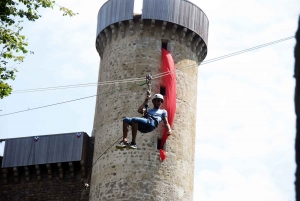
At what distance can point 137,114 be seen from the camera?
26016 mm

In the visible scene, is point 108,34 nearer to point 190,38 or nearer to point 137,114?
point 190,38

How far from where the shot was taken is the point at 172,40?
28.0m

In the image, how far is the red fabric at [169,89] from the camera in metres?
26.1

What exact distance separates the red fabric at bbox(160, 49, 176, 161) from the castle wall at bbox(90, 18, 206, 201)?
236 millimetres

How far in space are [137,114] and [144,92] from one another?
1.13 metres

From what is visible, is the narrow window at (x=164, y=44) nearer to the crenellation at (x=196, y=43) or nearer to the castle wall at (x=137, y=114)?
the castle wall at (x=137, y=114)

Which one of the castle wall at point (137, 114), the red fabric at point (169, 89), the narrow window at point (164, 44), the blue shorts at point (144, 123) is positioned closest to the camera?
the blue shorts at point (144, 123)

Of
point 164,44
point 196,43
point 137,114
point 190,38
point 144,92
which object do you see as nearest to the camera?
point 137,114

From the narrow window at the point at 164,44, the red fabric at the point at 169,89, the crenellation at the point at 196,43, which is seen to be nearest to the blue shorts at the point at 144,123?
the red fabric at the point at 169,89

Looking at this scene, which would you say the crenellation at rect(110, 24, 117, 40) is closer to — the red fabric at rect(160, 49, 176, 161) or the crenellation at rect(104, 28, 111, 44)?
the crenellation at rect(104, 28, 111, 44)

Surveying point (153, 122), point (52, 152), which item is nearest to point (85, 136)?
point (52, 152)

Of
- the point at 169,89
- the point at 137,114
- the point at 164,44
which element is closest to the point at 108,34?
the point at 164,44

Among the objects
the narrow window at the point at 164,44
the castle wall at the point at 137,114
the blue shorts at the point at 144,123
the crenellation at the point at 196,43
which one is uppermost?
the crenellation at the point at 196,43

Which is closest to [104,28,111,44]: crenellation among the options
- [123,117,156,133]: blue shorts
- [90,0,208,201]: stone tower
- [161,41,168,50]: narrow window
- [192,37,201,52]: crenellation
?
[90,0,208,201]: stone tower
